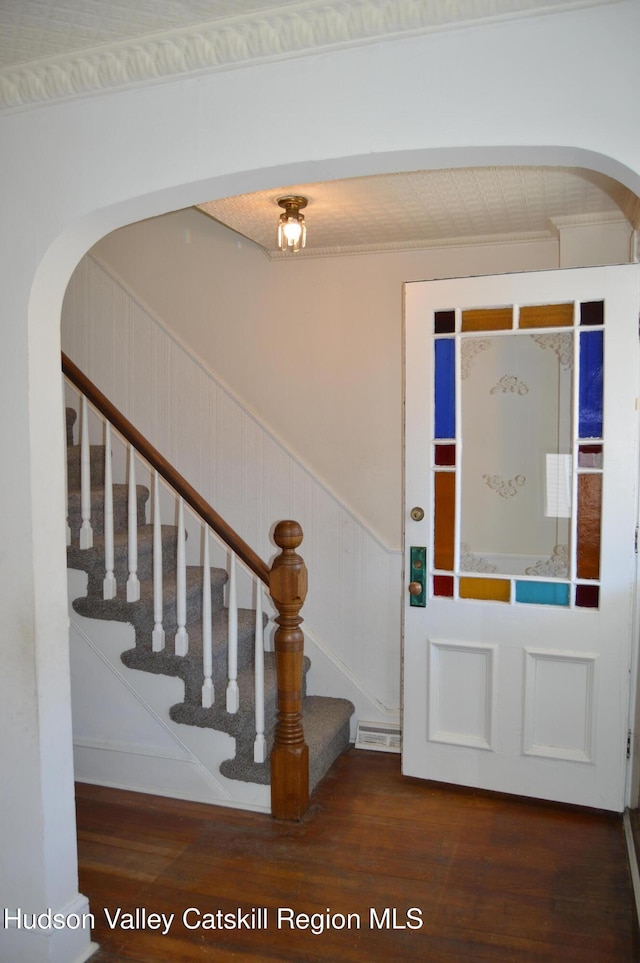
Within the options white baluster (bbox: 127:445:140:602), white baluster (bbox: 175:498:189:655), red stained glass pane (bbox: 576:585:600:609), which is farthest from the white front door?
white baluster (bbox: 127:445:140:602)

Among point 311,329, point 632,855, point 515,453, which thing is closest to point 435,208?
point 311,329

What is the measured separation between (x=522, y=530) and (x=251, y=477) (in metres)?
1.49

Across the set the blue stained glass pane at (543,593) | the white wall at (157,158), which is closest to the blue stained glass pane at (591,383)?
the blue stained glass pane at (543,593)

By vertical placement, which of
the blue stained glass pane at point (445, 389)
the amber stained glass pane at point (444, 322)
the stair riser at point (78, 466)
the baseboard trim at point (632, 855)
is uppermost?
the amber stained glass pane at point (444, 322)

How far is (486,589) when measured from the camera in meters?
3.08

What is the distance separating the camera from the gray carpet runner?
118 inches

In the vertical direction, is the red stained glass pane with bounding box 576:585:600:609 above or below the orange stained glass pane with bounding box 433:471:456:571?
below

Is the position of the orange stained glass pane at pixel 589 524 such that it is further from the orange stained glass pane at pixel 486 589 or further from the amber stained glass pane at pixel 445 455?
the amber stained glass pane at pixel 445 455

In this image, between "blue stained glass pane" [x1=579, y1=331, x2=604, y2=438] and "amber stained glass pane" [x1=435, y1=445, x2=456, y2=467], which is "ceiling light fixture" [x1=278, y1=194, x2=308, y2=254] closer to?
"amber stained glass pane" [x1=435, y1=445, x2=456, y2=467]

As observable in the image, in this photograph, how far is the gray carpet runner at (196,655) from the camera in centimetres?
300

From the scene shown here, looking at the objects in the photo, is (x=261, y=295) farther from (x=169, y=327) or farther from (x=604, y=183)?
(x=604, y=183)

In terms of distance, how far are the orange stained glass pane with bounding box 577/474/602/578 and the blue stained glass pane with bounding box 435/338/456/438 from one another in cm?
58

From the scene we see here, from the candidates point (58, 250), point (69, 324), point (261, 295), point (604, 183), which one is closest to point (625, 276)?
point (604, 183)

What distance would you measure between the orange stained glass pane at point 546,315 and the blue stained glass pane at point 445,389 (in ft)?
1.03
